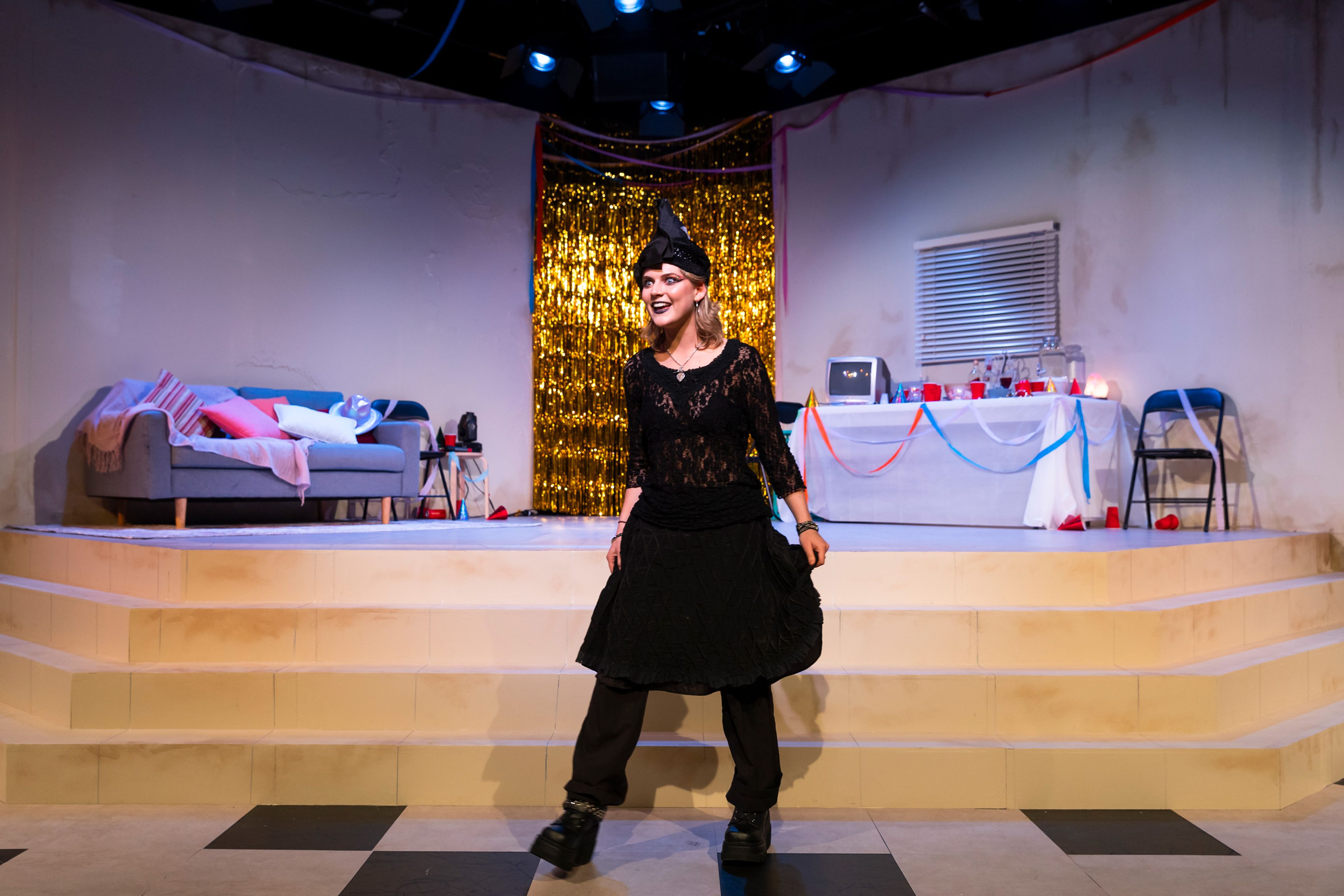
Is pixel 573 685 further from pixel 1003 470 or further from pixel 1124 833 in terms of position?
pixel 1003 470

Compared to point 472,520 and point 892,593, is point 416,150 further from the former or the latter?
point 892,593

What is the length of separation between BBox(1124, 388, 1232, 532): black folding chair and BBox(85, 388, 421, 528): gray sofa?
4269 millimetres

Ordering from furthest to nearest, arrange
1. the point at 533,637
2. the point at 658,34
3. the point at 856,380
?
the point at 658,34, the point at 856,380, the point at 533,637

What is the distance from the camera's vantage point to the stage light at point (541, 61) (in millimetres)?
6629

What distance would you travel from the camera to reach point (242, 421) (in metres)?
5.33

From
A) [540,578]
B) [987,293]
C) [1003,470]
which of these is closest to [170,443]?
[540,578]

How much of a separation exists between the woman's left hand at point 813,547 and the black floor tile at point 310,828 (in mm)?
1216

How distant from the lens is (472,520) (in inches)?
258

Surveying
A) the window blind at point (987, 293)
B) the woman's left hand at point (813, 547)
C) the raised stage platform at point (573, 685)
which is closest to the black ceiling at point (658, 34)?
the window blind at point (987, 293)

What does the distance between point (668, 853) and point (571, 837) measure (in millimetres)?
301

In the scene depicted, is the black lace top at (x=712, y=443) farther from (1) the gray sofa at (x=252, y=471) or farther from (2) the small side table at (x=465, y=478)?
(2) the small side table at (x=465, y=478)

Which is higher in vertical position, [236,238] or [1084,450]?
[236,238]

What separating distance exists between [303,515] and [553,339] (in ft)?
7.32

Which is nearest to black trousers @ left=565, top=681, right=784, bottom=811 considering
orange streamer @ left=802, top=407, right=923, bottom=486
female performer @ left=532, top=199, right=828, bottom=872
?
female performer @ left=532, top=199, right=828, bottom=872
